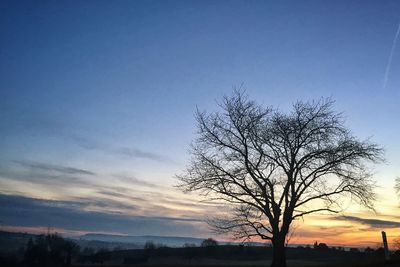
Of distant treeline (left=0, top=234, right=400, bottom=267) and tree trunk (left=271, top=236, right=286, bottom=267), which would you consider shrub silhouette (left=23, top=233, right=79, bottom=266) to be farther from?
tree trunk (left=271, top=236, right=286, bottom=267)

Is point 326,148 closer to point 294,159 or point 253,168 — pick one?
point 294,159

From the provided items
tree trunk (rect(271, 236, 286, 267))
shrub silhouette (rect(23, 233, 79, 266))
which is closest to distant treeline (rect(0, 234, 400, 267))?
shrub silhouette (rect(23, 233, 79, 266))

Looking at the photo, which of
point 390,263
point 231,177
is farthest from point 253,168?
point 390,263

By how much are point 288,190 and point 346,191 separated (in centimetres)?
346

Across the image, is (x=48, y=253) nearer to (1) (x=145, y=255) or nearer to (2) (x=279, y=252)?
(1) (x=145, y=255)

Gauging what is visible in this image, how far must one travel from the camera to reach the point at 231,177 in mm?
22078

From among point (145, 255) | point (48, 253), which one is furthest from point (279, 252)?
point (145, 255)

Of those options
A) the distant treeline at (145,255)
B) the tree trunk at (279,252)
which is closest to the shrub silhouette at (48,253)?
the distant treeline at (145,255)

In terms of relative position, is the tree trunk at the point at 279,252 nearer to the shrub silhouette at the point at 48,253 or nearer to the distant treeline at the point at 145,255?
the distant treeline at the point at 145,255

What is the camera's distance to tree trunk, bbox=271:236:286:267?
20.7m

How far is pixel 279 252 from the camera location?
68.3 ft

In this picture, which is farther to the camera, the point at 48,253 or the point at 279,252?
the point at 48,253

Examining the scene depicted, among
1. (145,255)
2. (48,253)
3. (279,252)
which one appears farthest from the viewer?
(145,255)

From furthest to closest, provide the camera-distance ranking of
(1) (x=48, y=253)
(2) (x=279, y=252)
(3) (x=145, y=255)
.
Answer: (3) (x=145, y=255)
(1) (x=48, y=253)
(2) (x=279, y=252)
